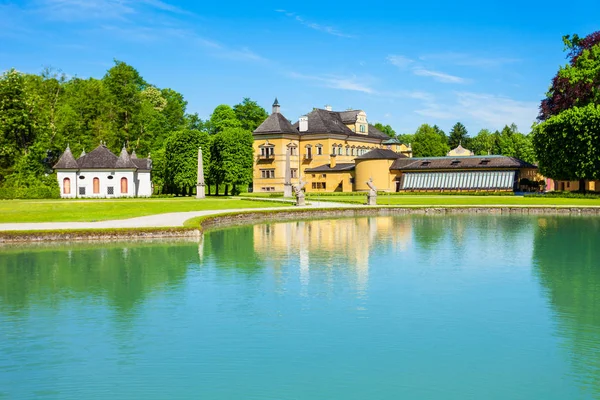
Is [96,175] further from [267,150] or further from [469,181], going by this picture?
[469,181]

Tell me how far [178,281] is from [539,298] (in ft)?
28.1

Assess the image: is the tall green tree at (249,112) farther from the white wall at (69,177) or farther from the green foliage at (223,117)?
the white wall at (69,177)

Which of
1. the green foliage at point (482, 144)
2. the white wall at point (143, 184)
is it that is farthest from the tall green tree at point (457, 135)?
the white wall at point (143, 184)

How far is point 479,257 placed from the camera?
19.1 metres

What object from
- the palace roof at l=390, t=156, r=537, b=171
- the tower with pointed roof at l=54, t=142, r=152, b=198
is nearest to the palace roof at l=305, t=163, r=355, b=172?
the palace roof at l=390, t=156, r=537, b=171

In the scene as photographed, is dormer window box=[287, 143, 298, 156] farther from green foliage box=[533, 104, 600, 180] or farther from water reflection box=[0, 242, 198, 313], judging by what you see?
water reflection box=[0, 242, 198, 313]

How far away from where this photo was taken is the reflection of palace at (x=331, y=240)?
18.2 metres

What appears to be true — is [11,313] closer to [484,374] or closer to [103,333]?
[103,333]

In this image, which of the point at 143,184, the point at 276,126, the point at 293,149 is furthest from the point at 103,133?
the point at 293,149

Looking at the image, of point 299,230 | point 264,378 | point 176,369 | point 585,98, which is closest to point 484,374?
point 264,378

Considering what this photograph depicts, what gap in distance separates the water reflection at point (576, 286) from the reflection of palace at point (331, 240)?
450 cm

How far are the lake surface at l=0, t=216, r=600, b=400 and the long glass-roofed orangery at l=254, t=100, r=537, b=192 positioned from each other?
39.9 metres

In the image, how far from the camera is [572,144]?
49.0 metres

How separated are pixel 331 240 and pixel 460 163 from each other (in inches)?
1779
